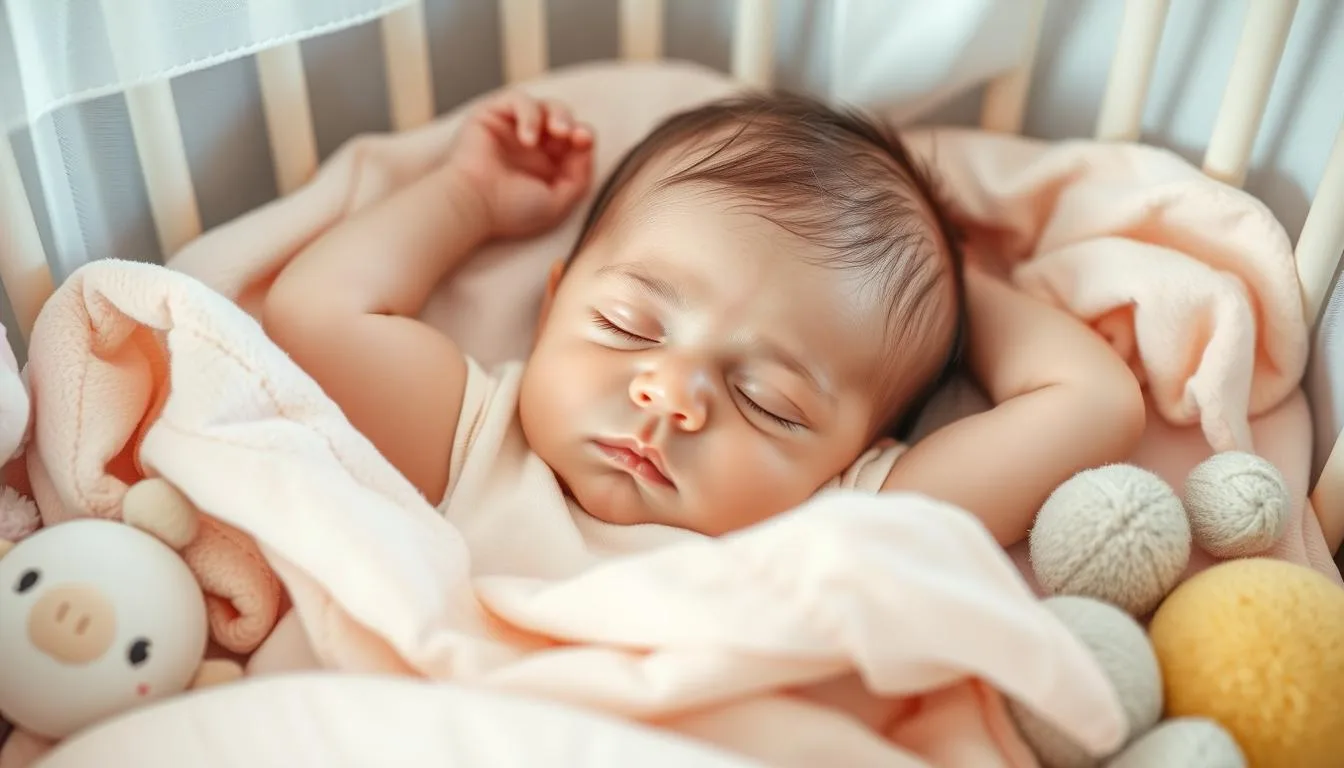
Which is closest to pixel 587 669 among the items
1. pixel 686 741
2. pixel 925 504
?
pixel 686 741

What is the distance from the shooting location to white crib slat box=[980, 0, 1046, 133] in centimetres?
119

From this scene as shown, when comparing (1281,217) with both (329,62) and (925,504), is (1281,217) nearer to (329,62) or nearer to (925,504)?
(925,504)

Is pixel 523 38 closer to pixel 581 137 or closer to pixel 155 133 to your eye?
pixel 581 137

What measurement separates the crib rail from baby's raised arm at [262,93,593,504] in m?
0.10

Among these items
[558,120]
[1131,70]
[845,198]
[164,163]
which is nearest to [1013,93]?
[1131,70]

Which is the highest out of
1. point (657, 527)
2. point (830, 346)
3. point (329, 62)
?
point (329, 62)

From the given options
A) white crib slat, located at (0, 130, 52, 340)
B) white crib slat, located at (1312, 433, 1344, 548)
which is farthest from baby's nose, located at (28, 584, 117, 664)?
white crib slat, located at (1312, 433, 1344, 548)

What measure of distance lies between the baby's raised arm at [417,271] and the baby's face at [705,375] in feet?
0.29

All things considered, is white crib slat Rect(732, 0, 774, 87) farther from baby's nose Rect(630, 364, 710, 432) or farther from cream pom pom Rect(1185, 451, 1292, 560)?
cream pom pom Rect(1185, 451, 1292, 560)

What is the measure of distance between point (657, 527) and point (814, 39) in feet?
2.11

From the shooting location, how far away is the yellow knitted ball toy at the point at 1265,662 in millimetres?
731

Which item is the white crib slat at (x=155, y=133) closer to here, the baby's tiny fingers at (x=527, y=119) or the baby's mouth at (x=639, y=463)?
the baby's tiny fingers at (x=527, y=119)

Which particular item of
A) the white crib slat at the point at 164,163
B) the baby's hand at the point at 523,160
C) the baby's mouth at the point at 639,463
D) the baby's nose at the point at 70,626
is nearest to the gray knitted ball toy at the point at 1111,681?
the baby's mouth at the point at 639,463

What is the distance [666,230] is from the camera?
0.97 m
